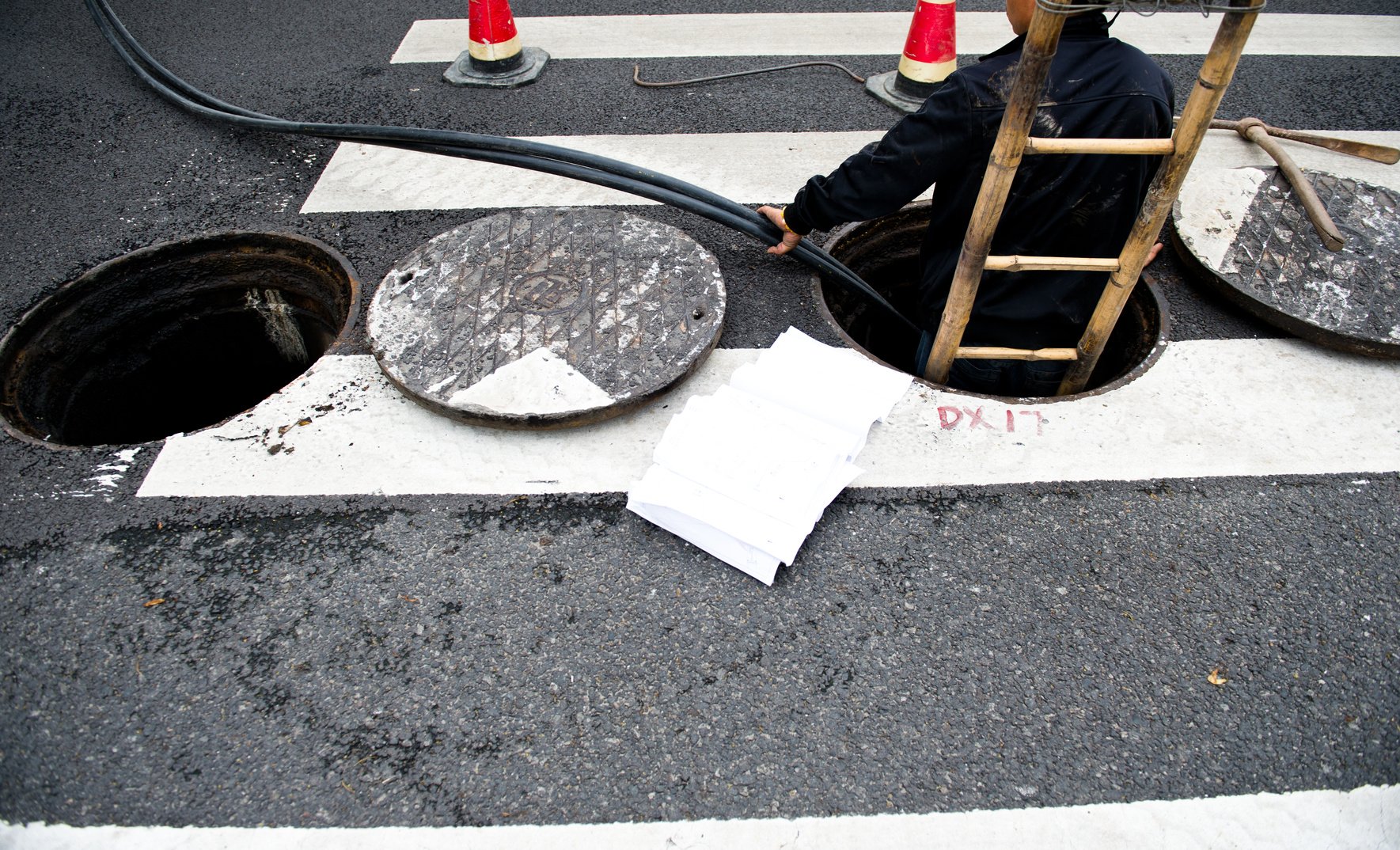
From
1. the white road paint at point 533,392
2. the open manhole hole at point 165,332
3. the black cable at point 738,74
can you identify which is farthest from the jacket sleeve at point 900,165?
the black cable at point 738,74

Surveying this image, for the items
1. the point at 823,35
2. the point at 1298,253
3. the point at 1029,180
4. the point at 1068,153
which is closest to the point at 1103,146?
the point at 1068,153

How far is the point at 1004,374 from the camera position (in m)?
2.96

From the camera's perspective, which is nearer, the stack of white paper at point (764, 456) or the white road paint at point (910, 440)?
the stack of white paper at point (764, 456)

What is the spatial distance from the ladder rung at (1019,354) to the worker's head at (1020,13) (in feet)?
3.26

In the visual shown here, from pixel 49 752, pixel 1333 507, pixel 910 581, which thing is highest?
pixel 1333 507

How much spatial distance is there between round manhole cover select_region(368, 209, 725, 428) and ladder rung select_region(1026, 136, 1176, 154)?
114cm

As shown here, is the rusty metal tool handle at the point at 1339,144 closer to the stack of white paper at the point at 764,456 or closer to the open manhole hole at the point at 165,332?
the stack of white paper at the point at 764,456

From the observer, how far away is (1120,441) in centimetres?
253

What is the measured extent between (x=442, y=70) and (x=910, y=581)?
12.9 feet

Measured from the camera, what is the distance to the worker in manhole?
2260 millimetres

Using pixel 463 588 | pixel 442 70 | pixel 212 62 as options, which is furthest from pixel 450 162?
pixel 463 588

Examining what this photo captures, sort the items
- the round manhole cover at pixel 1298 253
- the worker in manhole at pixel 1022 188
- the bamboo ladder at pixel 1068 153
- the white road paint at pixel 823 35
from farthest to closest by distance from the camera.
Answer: the white road paint at pixel 823 35, the round manhole cover at pixel 1298 253, the worker in manhole at pixel 1022 188, the bamboo ladder at pixel 1068 153

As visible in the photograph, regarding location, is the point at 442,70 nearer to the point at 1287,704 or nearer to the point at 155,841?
the point at 155,841

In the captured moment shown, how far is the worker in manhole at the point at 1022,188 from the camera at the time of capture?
226cm
